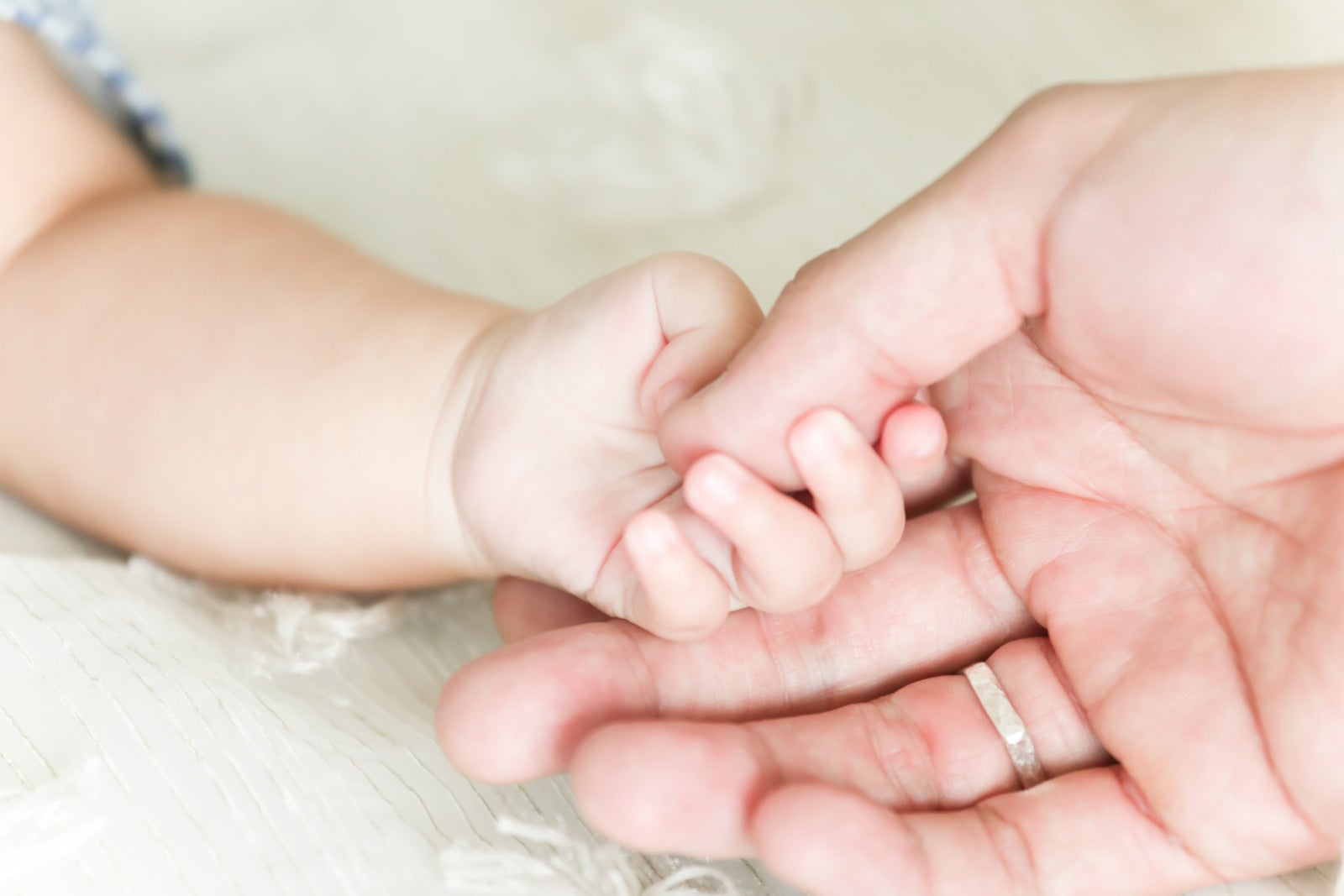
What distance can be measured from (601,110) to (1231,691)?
2.43 ft

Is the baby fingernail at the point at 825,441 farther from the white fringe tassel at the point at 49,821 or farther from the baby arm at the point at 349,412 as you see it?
the white fringe tassel at the point at 49,821

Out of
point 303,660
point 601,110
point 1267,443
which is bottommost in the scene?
point 303,660

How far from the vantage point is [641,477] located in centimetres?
64

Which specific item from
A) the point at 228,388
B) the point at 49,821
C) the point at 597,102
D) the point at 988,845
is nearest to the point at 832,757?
the point at 988,845

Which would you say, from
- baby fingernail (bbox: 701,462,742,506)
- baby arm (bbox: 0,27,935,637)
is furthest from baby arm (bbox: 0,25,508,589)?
baby fingernail (bbox: 701,462,742,506)

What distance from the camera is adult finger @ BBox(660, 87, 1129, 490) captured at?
1.61 ft

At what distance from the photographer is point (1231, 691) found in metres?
0.50

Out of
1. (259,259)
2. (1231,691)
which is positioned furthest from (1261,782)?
(259,259)

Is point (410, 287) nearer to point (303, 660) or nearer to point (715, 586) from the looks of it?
point (303, 660)

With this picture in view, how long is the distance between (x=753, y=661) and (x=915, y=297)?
198 mm

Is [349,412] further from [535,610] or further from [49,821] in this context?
[49,821]

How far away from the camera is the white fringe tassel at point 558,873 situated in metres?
0.50

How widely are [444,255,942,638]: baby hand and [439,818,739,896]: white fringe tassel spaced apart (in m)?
0.10

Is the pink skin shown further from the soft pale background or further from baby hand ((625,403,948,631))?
the soft pale background
